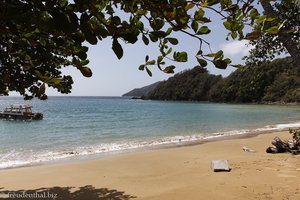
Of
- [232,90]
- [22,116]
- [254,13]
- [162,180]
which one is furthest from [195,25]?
[232,90]

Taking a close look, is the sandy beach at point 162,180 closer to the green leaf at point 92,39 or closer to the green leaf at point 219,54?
the green leaf at point 219,54

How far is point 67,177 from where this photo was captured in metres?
10.3

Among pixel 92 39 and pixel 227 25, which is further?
pixel 227 25

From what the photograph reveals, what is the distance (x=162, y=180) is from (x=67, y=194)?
101 inches

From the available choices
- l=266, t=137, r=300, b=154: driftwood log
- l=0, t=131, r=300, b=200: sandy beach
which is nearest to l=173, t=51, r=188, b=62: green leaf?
l=0, t=131, r=300, b=200: sandy beach

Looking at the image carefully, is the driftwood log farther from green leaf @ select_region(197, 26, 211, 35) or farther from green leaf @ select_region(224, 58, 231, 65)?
green leaf @ select_region(197, 26, 211, 35)

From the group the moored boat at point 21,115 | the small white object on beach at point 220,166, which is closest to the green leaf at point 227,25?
the small white object on beach at point 220,166

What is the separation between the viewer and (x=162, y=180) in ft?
30.1

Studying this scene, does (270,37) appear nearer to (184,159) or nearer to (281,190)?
(281,190)

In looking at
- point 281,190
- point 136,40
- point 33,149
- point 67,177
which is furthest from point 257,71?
point 33,149

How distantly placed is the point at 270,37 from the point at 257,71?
0.82 m

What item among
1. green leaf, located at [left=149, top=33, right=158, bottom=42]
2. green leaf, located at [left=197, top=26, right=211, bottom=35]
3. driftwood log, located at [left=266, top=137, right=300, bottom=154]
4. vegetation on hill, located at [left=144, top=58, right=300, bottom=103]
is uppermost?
vegetation on hill, located at [left=144, top=58, right=300, bottom=103]

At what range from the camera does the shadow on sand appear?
7.54 meters

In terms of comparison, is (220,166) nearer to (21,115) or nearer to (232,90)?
(21,115)
